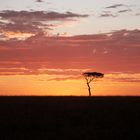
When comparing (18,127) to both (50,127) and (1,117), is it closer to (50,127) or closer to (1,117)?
(50,127)

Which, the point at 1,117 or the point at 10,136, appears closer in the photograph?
the point at 10,136

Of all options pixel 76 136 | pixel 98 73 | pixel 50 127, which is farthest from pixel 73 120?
pixel 98 73

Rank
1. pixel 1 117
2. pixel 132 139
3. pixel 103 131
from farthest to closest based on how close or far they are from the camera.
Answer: pixel 1 117
pixel 103 131
pixel 132 139

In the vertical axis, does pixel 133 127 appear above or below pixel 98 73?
below

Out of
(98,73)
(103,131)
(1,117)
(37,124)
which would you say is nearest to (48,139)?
(103,131)

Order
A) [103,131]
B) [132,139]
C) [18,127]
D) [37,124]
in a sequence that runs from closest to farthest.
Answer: [132,139]
[103,131]
[18,127]
[37,124]

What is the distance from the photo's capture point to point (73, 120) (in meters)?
32.3

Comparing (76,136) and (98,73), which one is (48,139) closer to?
(76,136)

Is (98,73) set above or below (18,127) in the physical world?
above

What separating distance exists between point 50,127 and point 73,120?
467cm

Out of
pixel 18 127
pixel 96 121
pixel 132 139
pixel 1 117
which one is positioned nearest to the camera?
pixel 132 139

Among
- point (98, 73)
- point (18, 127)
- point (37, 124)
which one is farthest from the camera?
point (98, 73)

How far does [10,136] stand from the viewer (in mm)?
23391

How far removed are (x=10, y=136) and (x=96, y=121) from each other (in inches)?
362
